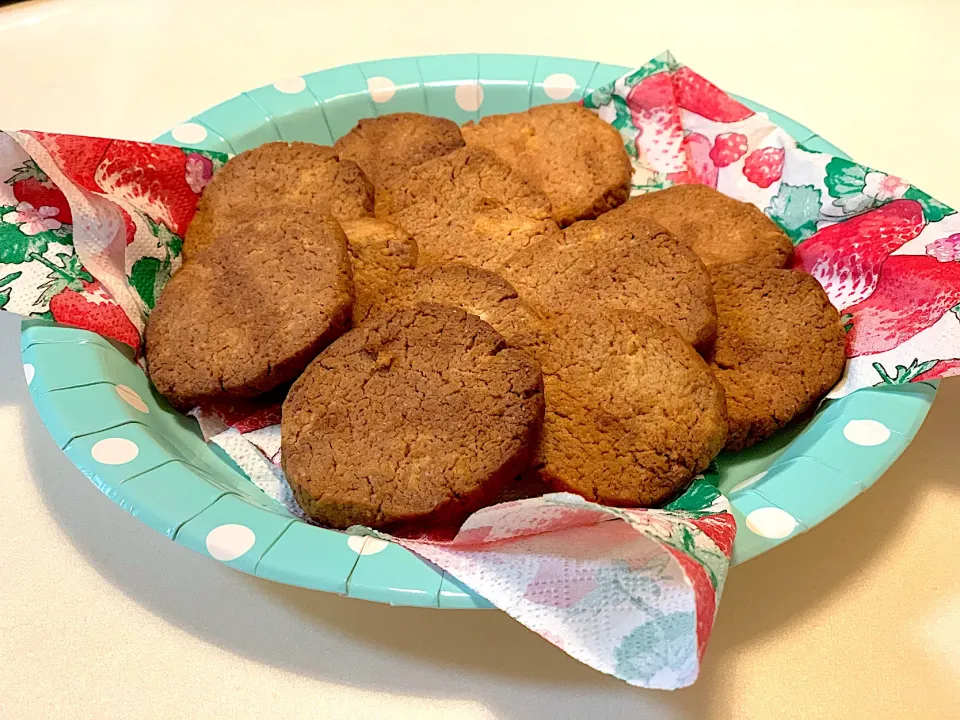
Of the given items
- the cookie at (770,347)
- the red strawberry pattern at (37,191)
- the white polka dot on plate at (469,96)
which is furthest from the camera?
the white polka dot on plate at (469,96)

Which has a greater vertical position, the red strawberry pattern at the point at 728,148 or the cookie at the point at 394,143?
the cookie at the point at 394,143

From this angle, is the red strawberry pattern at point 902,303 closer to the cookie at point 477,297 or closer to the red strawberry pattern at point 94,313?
the cookie at point 477,297

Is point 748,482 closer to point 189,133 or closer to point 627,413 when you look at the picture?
point 627,413

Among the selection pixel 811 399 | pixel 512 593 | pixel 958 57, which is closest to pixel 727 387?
pixel 811 399

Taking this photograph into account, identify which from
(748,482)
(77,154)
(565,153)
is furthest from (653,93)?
(77,154)

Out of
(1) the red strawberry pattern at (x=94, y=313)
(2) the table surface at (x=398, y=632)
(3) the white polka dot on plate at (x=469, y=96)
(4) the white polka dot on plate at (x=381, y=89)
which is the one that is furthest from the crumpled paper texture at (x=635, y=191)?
(4) the white polka dot on plate at (x=381, y=89)

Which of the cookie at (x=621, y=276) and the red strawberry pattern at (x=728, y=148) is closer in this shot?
the cookie at (x=621, y=276)
